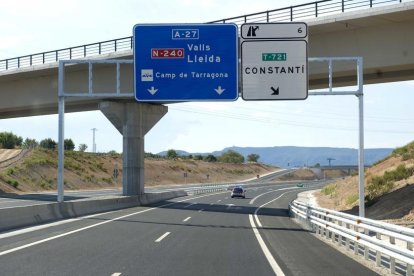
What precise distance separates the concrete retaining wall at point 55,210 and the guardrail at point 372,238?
33.5 ft

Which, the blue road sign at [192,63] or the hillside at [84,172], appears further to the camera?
the hillside at [84,172]

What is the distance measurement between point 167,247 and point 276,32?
968 centimetres

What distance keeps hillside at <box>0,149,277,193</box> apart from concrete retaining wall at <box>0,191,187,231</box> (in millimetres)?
31823

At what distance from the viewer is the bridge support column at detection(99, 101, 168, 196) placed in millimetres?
36656

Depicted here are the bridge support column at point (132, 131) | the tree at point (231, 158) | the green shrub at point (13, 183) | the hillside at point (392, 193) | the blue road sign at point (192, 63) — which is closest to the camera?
the blue road sign at point (192, 63)

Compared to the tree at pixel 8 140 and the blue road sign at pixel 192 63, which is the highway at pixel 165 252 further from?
the tree at pixel 8 140

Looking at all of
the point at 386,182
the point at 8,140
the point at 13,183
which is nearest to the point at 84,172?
the point at 13,183

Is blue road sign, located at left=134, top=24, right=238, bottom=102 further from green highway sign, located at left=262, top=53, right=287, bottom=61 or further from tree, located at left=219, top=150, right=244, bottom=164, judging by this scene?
tree, located at left=219, top=150, right=244, bottom=164

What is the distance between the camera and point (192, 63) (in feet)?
66.6

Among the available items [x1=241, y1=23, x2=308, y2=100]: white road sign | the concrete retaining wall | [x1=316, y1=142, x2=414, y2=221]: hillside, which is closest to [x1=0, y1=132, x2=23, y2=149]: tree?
the concrete retaining wall

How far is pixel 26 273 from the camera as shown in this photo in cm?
920

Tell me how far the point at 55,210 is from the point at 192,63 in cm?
836

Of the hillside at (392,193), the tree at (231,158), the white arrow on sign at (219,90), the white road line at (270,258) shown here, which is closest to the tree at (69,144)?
the tree at (231,158)

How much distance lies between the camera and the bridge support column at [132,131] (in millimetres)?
36656
